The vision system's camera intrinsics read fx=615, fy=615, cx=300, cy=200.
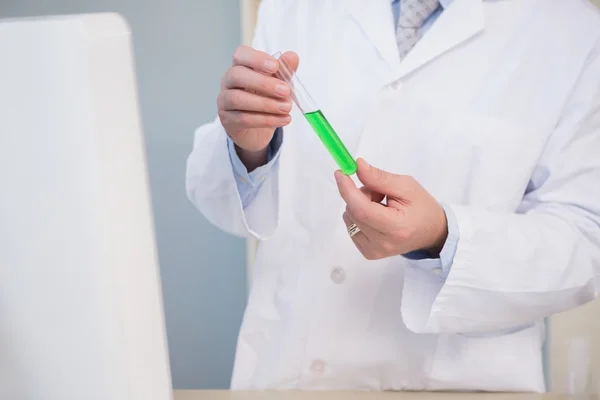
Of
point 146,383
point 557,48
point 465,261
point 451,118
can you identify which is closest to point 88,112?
point 146,383

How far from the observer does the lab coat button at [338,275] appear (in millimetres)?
888

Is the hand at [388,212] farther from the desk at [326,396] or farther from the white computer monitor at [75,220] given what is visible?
the white computer monitor at [75,220]

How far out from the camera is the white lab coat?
2.66 ft

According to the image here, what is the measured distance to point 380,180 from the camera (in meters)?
0.65

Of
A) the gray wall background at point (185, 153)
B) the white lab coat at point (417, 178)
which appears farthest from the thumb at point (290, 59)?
the gray wall background at point (185, 153)

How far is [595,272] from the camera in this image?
0.78 m

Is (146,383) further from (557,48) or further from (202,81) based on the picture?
(202,81)

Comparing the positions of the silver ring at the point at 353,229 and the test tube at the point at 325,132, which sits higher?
the test tube at the point at 325,132

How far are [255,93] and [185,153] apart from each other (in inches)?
39.0

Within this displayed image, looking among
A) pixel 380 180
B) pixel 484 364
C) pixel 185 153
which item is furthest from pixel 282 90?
pixel 185 153

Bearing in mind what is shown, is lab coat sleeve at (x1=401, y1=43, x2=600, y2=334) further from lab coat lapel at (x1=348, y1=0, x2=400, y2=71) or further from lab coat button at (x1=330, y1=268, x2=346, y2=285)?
lab coat lapel at (x1=348, y1=0, x2=400, y2=71)

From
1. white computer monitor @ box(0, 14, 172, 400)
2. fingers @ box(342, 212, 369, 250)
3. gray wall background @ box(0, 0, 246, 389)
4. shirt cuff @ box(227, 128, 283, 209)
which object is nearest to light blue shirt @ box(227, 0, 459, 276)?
shirt cuff @ box(227, 128, 283, 209)

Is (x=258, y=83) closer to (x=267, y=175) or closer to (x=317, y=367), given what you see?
(x=267, y=175)

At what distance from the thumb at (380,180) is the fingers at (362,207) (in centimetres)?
1
